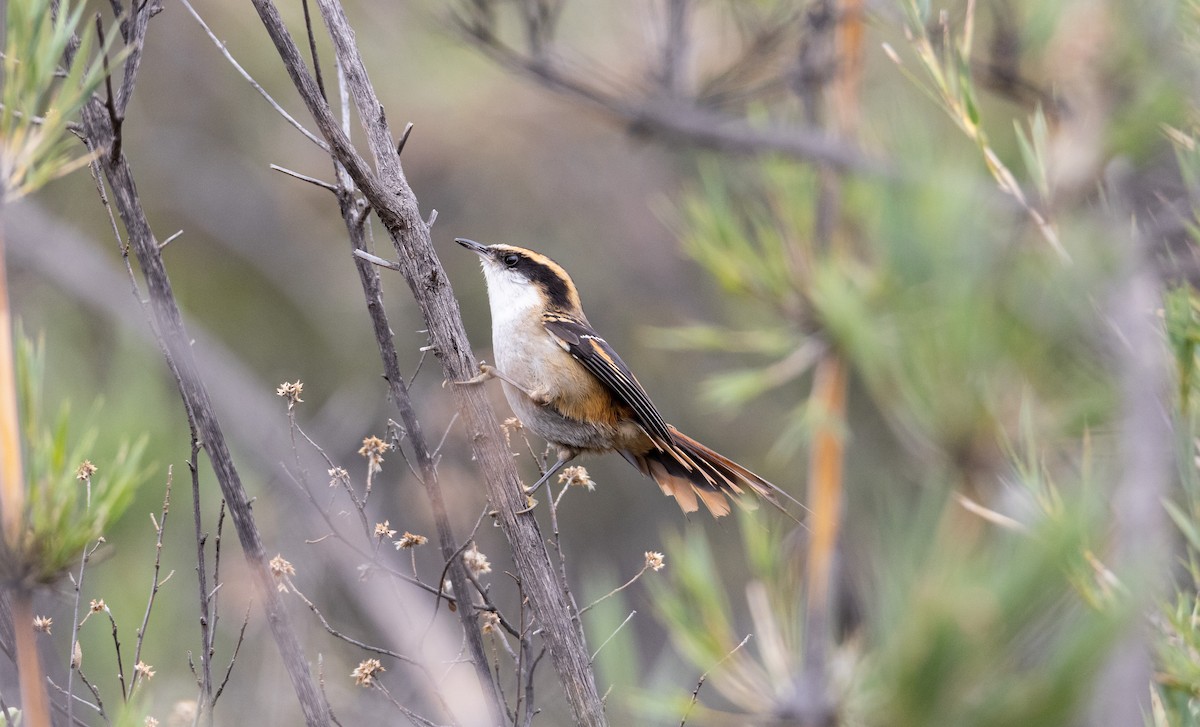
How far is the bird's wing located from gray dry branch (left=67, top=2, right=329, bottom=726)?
1939 mm

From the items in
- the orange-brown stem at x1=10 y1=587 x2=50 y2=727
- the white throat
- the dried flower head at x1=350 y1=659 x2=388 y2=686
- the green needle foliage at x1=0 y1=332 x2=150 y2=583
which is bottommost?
the dried flower head at x1=350 y1=659 x2=388 y2=686

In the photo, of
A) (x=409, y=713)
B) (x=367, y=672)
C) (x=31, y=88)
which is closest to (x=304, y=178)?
(x=31, y=88)

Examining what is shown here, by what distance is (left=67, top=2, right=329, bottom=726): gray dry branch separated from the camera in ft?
7.09

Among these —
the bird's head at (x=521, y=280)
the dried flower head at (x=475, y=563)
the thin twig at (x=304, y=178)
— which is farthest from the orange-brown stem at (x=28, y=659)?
the bird's head at (x=521, y=280)

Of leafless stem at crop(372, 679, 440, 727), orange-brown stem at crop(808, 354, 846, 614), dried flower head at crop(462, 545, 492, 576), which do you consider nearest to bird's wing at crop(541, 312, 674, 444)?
orange-brown stem at crop(808, 354, 846, 614)

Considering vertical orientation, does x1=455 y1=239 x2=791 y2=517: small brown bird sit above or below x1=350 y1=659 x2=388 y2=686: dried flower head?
below

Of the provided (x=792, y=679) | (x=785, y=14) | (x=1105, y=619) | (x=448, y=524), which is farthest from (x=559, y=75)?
(x=1105, y=619)

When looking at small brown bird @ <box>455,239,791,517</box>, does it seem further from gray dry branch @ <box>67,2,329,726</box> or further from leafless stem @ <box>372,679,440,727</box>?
gray dry branch @ <box>67,2,329,726</box>

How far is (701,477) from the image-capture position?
12.8 ft

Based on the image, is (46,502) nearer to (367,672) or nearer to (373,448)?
(367,672)

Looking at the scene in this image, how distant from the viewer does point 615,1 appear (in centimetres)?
633

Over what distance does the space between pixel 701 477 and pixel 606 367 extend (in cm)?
59

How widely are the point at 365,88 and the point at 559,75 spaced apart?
206cm

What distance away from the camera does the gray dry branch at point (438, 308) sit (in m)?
2.31
